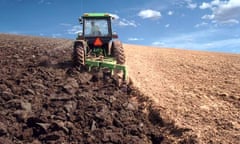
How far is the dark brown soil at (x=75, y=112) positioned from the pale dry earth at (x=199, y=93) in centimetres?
37

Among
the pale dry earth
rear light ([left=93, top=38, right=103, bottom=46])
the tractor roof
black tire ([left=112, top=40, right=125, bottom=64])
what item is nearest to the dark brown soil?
the pale dry earth

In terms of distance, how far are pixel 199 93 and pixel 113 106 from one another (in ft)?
8.31

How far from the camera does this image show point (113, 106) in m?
8.37

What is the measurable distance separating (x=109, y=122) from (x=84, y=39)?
5668 mm

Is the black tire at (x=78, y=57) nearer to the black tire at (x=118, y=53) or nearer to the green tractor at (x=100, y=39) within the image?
the green tractor at (x=100, y=39)

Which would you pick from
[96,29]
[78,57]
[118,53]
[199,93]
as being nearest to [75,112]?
[199,93]

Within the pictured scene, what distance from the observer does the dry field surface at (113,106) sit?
269 inches

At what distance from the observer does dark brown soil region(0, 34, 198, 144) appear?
22.2 feet

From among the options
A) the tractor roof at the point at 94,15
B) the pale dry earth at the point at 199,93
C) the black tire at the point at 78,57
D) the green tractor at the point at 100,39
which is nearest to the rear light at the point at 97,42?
the green tractor at the point at 100,39

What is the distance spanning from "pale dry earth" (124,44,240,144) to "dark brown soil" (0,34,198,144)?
14.5 inches

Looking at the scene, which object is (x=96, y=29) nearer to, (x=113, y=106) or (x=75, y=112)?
(x=113, y=106)

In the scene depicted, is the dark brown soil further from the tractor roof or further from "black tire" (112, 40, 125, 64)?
the tractor roof

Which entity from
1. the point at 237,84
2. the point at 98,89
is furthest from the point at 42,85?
the point at 237,84

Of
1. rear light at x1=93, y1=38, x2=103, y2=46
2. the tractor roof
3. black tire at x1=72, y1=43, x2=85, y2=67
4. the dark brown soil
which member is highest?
the tractor roof
